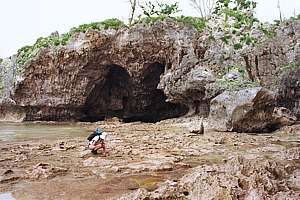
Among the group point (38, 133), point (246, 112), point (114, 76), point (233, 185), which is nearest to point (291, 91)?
point (246, 112)

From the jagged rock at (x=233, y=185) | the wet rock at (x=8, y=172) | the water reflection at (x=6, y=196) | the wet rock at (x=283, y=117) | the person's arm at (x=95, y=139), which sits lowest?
the water reflection at (x=6, y=196)

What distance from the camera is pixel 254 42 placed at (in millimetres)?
21812

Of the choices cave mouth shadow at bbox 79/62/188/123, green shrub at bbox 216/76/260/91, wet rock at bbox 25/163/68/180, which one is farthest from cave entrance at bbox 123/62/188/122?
wet rock at bbox 25/163/68/180

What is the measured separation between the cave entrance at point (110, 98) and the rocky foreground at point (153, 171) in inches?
602

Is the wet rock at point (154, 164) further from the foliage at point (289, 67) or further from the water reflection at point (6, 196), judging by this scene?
the foliage at point (289, 67)

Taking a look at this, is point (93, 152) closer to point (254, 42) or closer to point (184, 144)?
point (184, 144)

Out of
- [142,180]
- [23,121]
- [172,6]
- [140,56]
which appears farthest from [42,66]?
[142,180]

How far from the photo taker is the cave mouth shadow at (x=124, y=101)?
93.3 ft

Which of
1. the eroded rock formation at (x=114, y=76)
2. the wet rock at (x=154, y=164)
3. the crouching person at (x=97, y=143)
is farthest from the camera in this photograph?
the eroded rock formation at (x=114, y=76)

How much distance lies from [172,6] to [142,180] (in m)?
23.1

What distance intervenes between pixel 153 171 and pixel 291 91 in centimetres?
1485

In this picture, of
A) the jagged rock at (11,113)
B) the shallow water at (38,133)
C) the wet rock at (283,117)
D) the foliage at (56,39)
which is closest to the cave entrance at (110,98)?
the foliage at (56,39)

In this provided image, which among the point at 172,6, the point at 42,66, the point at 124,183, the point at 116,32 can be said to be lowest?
the point at 124,183

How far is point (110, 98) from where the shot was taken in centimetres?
2986
